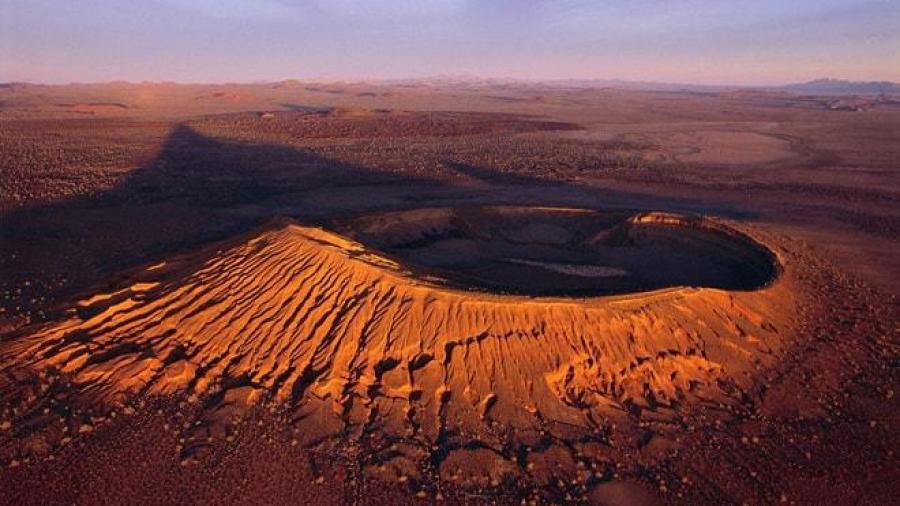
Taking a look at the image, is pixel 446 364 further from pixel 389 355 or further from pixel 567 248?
pixel 567 248

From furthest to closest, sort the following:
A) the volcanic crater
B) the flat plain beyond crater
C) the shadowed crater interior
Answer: the shadowed crater interior, the volcanic crater, the flat plain beyond crater

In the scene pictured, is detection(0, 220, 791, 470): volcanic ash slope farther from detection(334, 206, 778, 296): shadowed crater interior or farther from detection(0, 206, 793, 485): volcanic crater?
detection(334, 206, 778, 296): shadowed crater interior

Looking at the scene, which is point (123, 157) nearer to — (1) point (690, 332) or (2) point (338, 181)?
(2) point (338, 181)

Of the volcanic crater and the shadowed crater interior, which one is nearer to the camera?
the volcanic crater

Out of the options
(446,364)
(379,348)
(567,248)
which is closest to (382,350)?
(379,348)

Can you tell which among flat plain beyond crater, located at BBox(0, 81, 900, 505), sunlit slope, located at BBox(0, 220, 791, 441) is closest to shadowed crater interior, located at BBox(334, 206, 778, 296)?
flat plain beyond crater, located at BBox(0, 81, 900, 505)

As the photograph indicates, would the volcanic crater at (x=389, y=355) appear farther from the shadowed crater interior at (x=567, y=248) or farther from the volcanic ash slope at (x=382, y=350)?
the shadowed crater interior at (x=567, y=248)
